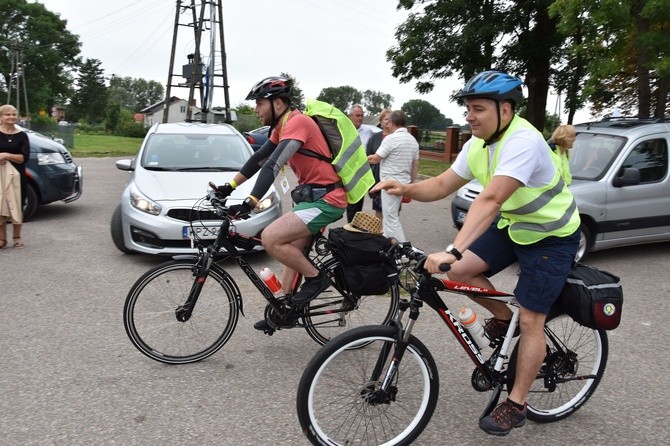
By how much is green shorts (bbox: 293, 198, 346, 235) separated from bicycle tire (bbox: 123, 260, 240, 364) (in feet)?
2.11

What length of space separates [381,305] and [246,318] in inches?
46.5

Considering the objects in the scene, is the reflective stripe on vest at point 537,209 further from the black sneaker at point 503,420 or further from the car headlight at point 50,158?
the car headlight at point 50,158

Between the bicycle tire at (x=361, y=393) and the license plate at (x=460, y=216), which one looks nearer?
the bicycle tire at (x=361, y=393)

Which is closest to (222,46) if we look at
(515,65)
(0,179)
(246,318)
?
(515,65)

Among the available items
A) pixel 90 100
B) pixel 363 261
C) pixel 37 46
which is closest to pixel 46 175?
pixel 363 261

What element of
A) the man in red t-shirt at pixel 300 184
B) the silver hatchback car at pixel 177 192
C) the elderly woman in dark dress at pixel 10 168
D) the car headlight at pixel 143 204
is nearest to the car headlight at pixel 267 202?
the silver hatchback car at pixel 177 192

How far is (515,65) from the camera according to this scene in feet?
72.4

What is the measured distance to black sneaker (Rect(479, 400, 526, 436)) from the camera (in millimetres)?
3014

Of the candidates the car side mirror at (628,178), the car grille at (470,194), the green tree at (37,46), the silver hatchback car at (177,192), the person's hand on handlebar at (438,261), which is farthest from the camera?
→ the green tree at (37,46)

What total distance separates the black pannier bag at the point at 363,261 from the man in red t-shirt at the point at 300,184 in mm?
342

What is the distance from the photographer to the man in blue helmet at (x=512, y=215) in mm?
2727

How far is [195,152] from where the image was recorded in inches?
310

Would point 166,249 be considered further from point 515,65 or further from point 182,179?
point 515,65

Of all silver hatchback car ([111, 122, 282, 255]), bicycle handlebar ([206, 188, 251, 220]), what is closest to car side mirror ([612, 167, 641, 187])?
silver hatchback car ([111, 122, 282, 255])
